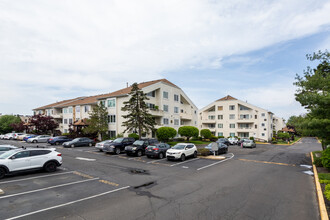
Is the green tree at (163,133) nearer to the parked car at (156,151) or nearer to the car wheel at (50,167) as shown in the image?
the parked car at (156,151)

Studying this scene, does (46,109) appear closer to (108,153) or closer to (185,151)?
(108,153)

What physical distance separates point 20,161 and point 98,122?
23.9m

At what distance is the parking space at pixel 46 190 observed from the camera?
7.21 metres

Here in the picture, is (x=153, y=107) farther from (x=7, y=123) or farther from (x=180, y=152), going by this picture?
(x=7, y=123)

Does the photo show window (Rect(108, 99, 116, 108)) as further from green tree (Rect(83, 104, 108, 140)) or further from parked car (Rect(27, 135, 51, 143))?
parked car (Rect(27, 135, 51, 143))

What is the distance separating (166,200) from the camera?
800cm

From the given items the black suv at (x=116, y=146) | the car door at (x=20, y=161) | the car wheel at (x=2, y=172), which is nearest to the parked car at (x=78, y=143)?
the black suv at (x=116, y=146)

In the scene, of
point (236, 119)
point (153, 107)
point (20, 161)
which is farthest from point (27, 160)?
point (236, 119)

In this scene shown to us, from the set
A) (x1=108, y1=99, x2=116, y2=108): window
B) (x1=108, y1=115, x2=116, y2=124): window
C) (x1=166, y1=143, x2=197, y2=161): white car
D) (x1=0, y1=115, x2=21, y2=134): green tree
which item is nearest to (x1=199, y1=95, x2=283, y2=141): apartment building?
(x1=108, y1=115, x2=116, y2=124): window

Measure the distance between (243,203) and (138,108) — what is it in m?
23.1

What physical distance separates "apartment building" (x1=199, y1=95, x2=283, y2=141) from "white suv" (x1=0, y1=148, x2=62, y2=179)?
176 feet

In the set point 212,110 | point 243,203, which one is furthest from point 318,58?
point 212,110

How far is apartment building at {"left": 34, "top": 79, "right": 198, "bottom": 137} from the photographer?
36.0 m

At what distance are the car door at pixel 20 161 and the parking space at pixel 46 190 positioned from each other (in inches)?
22.2
